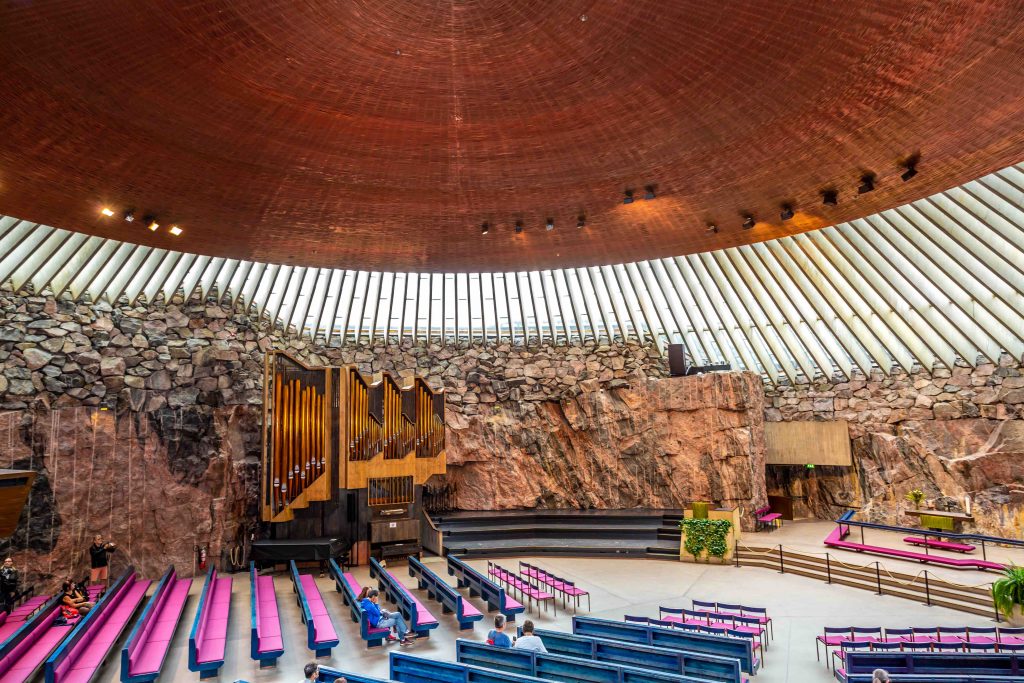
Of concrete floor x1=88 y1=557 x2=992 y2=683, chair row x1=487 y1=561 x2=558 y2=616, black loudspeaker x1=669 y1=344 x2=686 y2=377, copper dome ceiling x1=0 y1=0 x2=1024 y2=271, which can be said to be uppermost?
copper dome ceiling x1=0 y1=0 x2=1024 y2=271

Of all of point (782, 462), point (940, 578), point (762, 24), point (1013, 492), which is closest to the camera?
point (762, 24)

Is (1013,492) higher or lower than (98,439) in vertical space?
lower

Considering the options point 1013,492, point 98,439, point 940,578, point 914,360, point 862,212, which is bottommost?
point 940,578

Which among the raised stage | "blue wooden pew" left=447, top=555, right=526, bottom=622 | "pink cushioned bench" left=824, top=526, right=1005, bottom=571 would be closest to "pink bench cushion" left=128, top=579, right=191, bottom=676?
"blue wooden pew" left=447, top=555, right=526, bottom=622

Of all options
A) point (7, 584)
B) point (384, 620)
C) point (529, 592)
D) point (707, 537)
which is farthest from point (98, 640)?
point (707, 537)

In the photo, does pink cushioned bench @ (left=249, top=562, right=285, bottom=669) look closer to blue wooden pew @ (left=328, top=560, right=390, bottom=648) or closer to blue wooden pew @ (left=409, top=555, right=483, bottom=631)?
blue wooden pew @ (left=328, top=560, right=390, bottom=648)

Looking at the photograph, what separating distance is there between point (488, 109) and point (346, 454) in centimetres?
721

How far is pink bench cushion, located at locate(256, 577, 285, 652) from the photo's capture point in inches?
258

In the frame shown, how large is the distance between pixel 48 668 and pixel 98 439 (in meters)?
6.86

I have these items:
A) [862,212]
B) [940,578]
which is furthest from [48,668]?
[940,578]

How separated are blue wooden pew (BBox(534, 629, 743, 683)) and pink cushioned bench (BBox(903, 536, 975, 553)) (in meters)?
7.67

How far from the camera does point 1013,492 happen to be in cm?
1257

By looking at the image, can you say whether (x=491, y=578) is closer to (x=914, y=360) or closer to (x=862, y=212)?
(x=862, y=212)

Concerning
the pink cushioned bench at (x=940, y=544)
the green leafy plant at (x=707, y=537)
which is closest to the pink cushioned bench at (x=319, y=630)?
the green leafy plant at (x=707, y=537)
